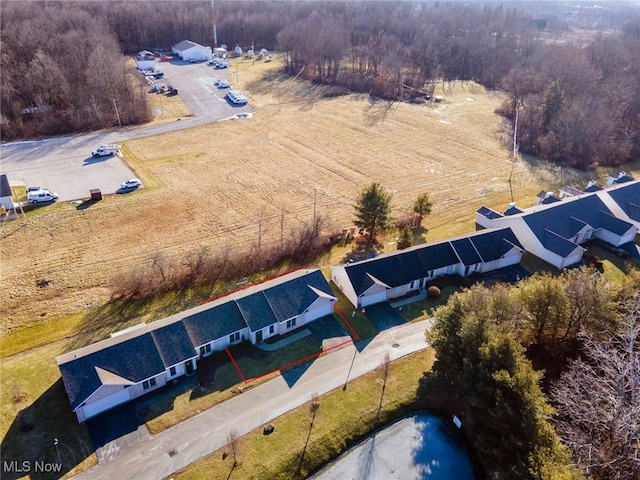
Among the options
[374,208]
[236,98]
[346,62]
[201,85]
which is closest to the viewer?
[374,208]

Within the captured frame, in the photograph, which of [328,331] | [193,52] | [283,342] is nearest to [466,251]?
[328,331]

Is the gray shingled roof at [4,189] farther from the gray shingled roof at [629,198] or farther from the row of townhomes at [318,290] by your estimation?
the gray shingled roof at [629,198]

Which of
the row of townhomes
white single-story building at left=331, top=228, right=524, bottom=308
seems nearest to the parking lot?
white single-story building at left=331, top=228, right=524, bottom=308

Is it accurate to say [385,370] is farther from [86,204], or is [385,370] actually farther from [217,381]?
[86,204]

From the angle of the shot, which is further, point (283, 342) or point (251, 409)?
point (283, 342)

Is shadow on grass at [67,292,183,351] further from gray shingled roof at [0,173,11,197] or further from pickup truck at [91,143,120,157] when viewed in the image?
pickup truck at [91,143,120,157]
